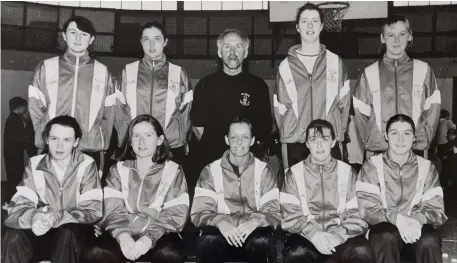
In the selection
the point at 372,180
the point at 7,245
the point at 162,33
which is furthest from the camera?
the point at 162,33

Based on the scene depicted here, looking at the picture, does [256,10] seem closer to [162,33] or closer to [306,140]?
[162,33]

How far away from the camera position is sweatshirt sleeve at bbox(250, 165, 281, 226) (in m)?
2.56

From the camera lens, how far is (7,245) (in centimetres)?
244

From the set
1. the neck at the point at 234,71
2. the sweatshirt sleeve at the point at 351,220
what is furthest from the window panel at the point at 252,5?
the sweatshirt sleeve at the point at 351,220

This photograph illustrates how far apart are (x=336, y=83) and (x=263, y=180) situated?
64 cm

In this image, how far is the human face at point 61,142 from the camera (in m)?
2.64

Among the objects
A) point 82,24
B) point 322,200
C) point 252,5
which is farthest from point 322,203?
point 82,24

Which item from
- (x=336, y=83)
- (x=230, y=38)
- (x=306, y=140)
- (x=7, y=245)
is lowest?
(x=7, y=245)

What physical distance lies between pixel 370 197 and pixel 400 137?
34 centimetres

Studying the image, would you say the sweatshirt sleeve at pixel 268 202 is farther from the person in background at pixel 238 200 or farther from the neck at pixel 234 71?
the neck at pixel 234 71

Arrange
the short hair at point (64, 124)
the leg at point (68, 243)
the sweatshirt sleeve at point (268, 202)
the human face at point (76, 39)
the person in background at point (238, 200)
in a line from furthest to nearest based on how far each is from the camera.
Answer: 1. the human face at point (76, 39)
2. the short hair at point (64, 124)
3. the sweatshirt sleeve at point (268, 202)
4. the person in background at point (238, 200)
5. the leg at point (68, 243)

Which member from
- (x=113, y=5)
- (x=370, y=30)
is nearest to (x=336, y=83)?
(x=370, y=30)

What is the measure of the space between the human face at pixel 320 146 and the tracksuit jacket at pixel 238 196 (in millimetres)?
240

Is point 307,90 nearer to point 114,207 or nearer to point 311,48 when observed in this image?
point 311,48
